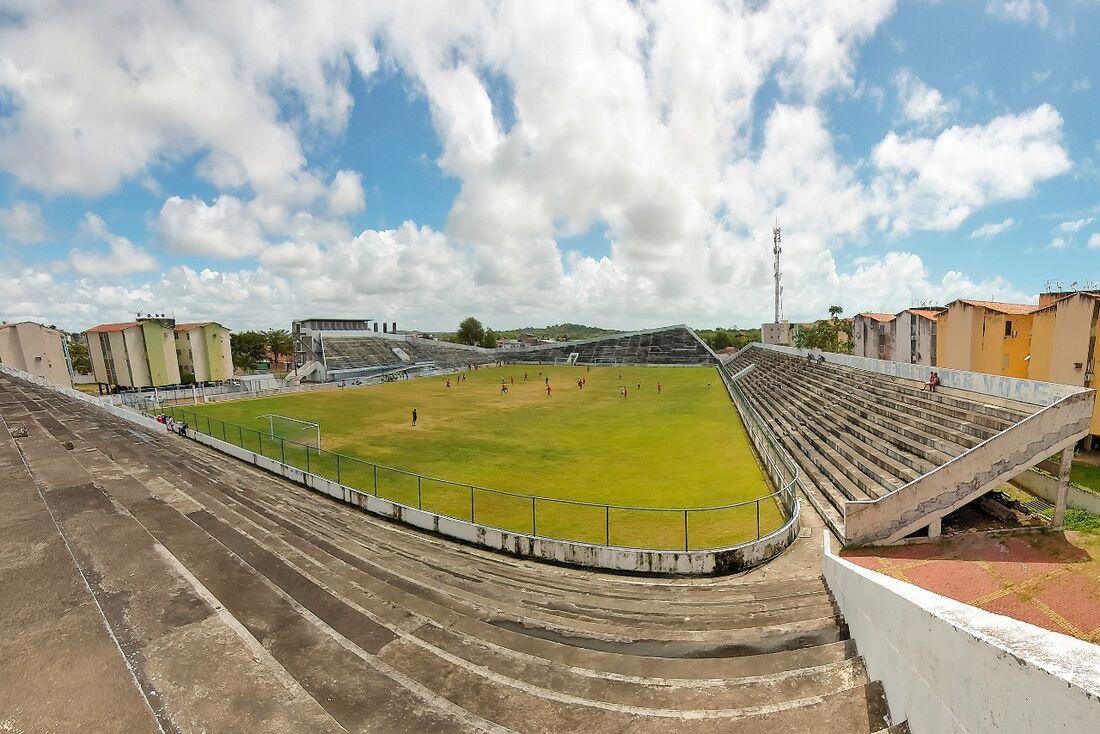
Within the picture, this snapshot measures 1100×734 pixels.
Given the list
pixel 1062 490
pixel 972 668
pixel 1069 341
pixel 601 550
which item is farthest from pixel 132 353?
pixel 1069 341

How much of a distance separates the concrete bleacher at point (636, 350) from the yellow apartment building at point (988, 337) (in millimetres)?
42463

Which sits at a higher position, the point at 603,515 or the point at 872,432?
the point at 872,432

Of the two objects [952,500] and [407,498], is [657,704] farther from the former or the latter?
[407,498]

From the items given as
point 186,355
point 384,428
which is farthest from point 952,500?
point 186,355

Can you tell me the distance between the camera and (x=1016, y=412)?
12.5 metres

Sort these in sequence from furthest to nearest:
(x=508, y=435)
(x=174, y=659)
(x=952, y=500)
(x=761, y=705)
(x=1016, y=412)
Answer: (x=508, y=435) → (x=1016, y=412) → (x=952, y=500) → (x=174, y=659) → (x=761, y=705)

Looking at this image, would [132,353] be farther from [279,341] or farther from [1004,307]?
[1004,307]

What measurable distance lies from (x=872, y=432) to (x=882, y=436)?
875mm

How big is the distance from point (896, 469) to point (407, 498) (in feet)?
50.7

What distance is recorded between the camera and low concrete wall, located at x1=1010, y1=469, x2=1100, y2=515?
1280cm

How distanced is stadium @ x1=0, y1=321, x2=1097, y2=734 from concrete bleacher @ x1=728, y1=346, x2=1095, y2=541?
0.11 m

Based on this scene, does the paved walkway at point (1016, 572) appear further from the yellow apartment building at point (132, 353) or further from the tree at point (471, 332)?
the tree at point (471, 332)

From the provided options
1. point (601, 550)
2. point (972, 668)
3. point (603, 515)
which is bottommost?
point (603, 515)

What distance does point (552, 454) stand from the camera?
22.2 m
